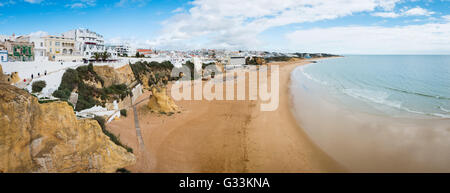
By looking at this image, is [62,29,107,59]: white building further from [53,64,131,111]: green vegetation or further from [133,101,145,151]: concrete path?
[133,101,145,151]: concrete path

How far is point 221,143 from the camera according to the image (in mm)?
10070

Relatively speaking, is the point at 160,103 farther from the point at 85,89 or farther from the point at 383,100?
the point at 383,100

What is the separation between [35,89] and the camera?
12.1m

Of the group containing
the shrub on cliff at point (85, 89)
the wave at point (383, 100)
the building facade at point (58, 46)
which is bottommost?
the wave at point (383, 100)

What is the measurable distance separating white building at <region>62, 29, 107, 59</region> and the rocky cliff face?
22005 millimetres

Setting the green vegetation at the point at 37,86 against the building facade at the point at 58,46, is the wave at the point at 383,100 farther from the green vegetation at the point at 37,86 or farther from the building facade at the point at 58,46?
the building facade at the point at 58,46

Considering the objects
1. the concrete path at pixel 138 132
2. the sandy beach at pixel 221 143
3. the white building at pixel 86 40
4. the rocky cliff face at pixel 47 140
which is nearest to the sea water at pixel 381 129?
the sandy beach at pixel 221 143

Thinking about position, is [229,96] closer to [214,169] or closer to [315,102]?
[315,102]

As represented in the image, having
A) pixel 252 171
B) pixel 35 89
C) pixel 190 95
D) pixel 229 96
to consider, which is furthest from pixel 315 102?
pixel 35 89

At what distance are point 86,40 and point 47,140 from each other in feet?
107

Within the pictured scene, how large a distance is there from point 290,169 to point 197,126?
5.78 metres

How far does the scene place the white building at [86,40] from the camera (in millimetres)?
25763

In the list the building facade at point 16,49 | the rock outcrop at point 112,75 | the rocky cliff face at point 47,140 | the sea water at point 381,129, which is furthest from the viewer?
the rock outcrop at point 112,75

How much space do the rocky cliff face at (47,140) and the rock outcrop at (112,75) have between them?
10.9 meters
